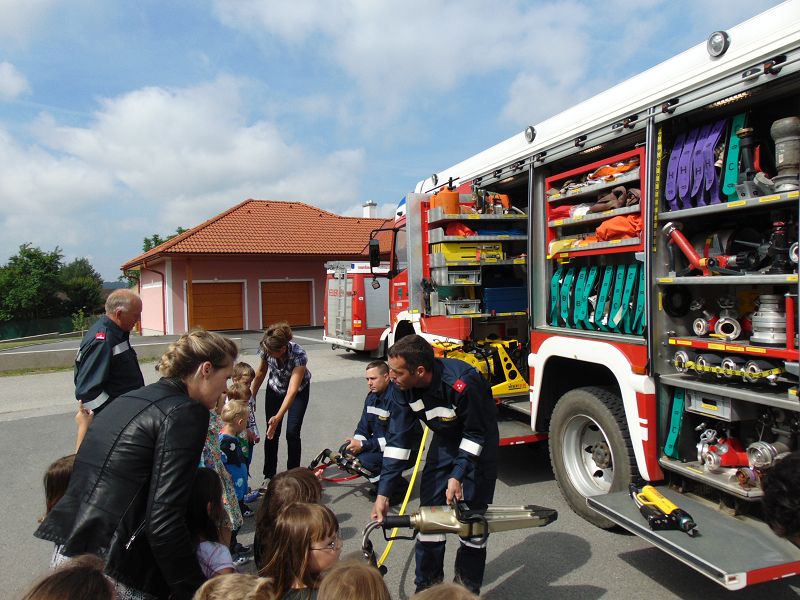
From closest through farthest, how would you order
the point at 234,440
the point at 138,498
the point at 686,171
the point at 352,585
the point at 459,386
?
1. the point at 352,585
2. the point at 138,498
3. the point at 459,386
4. the point at 686,171
5. the point at 234,440

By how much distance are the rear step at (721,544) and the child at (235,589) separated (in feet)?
7.19

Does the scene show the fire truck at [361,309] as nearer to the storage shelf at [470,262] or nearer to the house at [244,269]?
the storage shelf at [470,262]

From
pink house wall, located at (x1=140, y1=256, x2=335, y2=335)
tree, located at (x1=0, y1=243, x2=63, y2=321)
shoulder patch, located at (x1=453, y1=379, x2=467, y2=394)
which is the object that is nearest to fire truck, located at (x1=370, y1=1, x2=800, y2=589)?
shoulder patch, located at (x1=453, y1=379, x2=467, y2=394)

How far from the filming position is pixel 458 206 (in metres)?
6.15

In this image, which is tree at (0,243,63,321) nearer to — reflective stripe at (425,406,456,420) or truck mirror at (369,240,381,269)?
truck mirror at (369,240,381,269)

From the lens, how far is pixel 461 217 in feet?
19.8

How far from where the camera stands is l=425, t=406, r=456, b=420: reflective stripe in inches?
134

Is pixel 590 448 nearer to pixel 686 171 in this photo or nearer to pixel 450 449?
pixel 450 449

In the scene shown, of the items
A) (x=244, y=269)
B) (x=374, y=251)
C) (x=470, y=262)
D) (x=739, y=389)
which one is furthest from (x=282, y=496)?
(x=244, y=269)

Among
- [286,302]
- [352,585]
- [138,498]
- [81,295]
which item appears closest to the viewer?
[352,585]

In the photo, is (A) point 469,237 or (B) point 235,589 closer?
(B) point 235,589

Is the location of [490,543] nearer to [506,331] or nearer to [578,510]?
[578,510]

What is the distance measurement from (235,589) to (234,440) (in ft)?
8.77

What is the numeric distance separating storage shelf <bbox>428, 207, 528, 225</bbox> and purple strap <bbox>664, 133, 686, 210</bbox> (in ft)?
6.98
